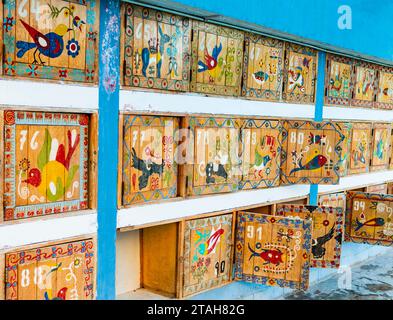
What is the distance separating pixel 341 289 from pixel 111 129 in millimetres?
5449

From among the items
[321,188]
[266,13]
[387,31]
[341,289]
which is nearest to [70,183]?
[266,13]

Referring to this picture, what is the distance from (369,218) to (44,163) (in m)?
6.20

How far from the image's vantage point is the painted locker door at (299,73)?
7434 mm

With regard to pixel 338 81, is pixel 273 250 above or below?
below

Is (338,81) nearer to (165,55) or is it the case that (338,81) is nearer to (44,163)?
(165,55)

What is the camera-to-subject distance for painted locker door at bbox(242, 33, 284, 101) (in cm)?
669

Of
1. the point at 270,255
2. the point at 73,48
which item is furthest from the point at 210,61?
the point at 270,255

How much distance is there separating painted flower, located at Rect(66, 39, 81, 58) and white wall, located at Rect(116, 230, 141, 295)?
90.8 inches

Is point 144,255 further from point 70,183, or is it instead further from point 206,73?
point 206,73

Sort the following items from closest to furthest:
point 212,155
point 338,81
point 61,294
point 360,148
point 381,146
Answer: point 61,294 < point 212,155 < point 338,81 < point 360,148 < point 381,146

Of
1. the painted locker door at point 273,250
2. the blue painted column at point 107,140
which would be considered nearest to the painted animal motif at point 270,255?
the painted locker door at point 273,250

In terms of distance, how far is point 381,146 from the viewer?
32.7ft

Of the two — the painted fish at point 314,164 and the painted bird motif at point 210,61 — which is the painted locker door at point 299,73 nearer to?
the painted fish at point 314,164

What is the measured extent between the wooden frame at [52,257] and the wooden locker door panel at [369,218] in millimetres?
5508
